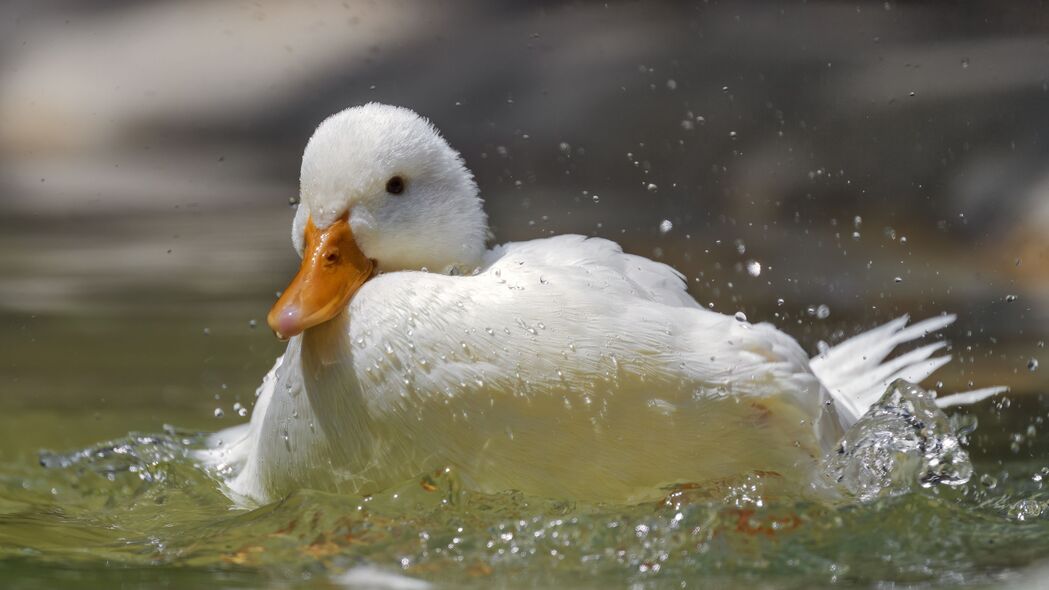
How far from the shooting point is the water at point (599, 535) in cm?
210

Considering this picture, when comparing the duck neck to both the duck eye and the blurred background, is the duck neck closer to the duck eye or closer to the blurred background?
the duck eye

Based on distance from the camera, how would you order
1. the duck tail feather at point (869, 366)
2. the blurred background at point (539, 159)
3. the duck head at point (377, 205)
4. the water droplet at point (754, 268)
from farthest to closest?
1. the water droplet at point (754, 268)
2. the blurred background at point (539, 159)
3. the duck tail feather at point (869, 366)
4. the duck head at point (377, 205)

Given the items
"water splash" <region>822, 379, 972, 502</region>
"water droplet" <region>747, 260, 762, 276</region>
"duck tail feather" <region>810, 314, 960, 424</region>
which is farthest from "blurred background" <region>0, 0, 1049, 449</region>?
"water splash" <region>822, 379, 972, 502</region>

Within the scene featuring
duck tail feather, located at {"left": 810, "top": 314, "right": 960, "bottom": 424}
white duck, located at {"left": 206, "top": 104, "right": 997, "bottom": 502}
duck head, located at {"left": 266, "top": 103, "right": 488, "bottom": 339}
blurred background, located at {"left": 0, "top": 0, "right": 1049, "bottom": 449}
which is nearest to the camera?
white duck, located at {"left": 206, "top": 104, "right": 997, "bottom": 502}

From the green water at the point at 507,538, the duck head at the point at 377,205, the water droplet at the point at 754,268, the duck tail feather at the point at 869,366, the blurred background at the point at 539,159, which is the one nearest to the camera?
the green water at the point at 507,538

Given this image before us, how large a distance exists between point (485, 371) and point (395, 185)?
49 cm

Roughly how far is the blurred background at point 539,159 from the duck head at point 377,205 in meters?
1.40

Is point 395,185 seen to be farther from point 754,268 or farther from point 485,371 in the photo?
point 754,268

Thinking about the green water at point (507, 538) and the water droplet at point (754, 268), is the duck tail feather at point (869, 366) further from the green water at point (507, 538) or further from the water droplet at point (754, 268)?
the water droplet at point (754, 268)

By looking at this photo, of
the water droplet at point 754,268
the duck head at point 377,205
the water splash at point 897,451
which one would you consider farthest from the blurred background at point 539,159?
the duck head at point 377,205

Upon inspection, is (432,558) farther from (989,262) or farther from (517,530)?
(989,262)

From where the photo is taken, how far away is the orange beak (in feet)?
7.90

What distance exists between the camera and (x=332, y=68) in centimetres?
451

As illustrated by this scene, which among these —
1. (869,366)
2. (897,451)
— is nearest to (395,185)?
(897,451)
